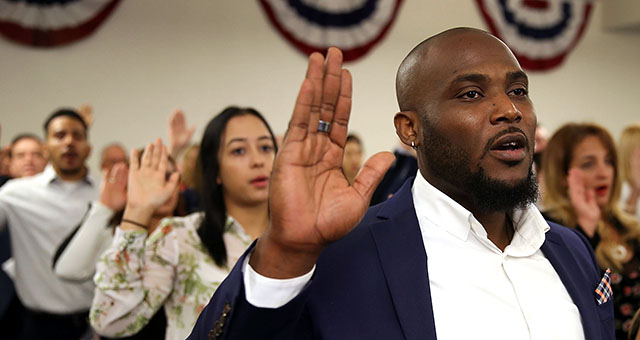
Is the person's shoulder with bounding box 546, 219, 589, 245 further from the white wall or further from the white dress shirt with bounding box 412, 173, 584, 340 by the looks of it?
the white wall

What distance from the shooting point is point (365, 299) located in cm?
106

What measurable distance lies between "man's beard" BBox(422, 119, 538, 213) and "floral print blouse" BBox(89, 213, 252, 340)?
33.1 inches

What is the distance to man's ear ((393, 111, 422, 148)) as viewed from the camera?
1.25 m

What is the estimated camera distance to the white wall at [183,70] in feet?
17.2

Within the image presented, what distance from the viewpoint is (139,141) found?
18.2 ft

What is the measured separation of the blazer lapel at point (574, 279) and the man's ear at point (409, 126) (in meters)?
0.33

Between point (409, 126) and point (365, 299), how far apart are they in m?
0.38

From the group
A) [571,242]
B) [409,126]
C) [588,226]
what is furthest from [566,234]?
[588,226]

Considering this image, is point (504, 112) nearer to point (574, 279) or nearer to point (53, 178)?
point (574, 279)

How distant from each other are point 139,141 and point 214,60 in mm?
1007

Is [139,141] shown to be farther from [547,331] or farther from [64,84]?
[547,331]

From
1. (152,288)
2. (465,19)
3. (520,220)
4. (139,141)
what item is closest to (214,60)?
(139,141)

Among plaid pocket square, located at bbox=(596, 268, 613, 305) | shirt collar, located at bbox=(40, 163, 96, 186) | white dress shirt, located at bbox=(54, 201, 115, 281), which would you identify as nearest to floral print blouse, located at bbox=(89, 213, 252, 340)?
white dress shirt, located at bbox=(54, 201, 115, 281)

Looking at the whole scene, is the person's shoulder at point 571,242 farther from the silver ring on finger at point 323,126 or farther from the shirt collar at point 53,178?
the shirt collar at point 53,178
